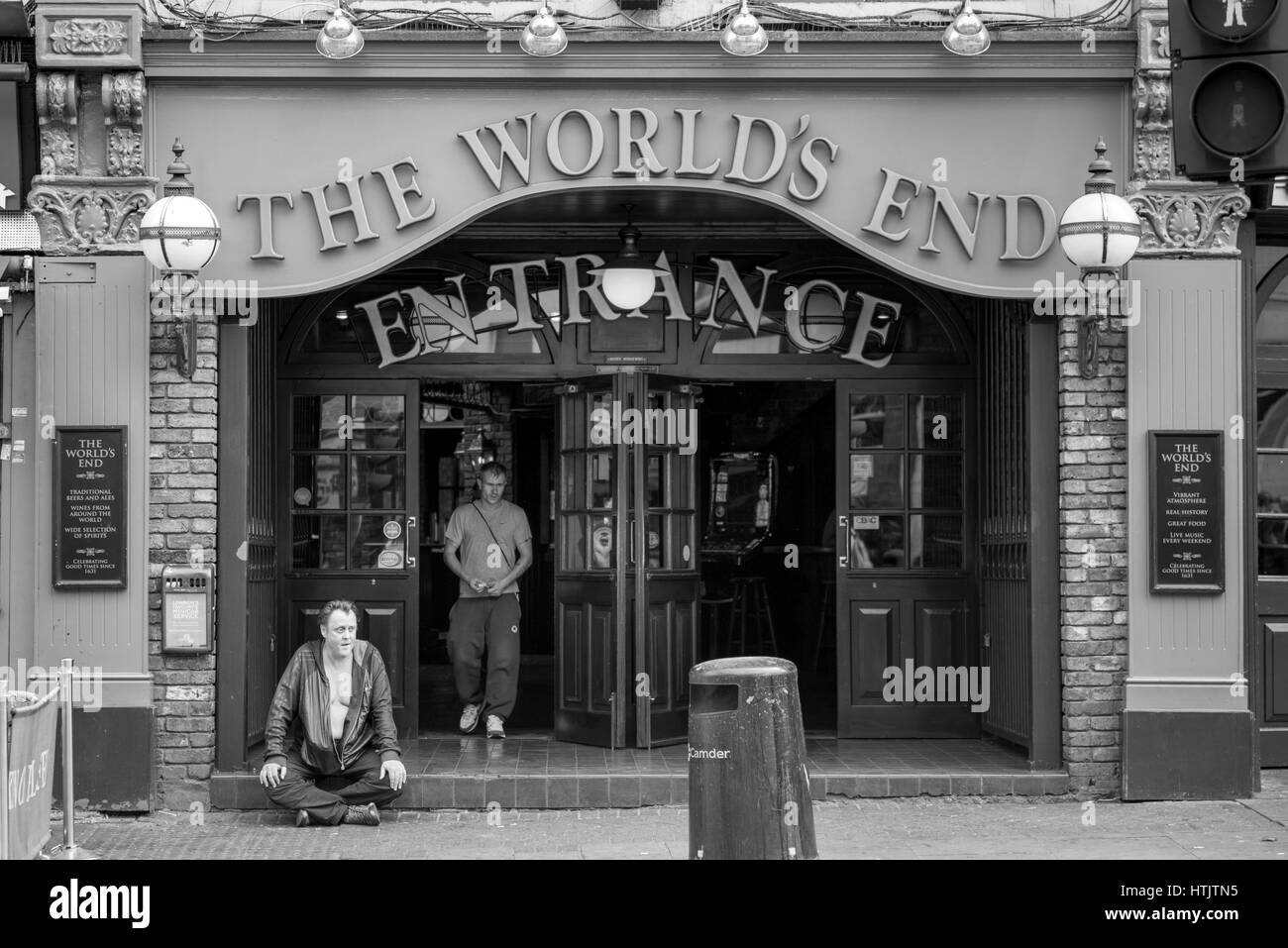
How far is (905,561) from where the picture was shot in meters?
10.7

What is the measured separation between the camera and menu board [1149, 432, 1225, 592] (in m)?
9.05

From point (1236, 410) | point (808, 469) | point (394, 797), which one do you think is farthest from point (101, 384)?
point (808, 469)

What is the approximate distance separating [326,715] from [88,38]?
3.95 meters

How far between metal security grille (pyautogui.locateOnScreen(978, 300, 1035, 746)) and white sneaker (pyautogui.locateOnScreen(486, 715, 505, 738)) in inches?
125

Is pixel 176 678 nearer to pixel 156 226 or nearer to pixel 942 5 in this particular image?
pixel 156 226

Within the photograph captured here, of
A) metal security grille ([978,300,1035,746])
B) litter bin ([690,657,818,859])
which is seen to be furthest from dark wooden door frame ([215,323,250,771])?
metal security grille ([978,300,1035,746])

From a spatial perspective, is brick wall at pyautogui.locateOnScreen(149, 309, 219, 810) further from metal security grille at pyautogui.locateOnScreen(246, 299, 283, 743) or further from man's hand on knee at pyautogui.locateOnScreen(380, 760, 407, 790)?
man's hand on knee at pyautogui.locateOnScreen(380, 760, 407, 790)

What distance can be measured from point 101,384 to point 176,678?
170 centimetres

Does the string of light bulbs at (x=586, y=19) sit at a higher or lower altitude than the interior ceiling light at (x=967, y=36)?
higher

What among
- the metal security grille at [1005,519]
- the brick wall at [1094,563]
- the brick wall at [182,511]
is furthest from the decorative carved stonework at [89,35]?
the brick wall at [1094,563]

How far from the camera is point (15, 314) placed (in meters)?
9.15

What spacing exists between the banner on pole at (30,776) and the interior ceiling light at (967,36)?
5.79 metres

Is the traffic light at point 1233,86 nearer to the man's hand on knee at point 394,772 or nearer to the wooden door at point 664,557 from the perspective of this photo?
the man's hand on knee at point 394,772

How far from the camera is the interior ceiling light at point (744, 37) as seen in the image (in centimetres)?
891
